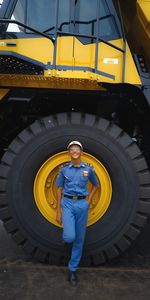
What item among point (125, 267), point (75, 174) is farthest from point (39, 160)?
point (125, 267)

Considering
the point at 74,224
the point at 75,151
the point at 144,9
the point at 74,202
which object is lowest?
the point at 74,224

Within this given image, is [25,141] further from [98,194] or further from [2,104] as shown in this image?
[98,194]

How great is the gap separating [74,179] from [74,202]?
0.21 m

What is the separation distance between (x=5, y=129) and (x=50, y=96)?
2.41 feet

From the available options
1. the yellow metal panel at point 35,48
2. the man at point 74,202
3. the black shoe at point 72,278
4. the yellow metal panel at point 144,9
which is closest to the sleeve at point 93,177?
the man at point 74,202

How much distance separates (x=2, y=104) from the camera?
3.98 metres

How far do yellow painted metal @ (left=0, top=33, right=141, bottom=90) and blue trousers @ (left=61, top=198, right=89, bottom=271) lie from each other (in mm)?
1184

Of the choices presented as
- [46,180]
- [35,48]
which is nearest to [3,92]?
[35,48]

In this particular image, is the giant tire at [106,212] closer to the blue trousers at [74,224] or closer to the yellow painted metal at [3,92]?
the blue trousers at [74,224]

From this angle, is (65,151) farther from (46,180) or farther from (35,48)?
(35,48)

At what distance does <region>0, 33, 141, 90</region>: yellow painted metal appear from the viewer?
349 cm

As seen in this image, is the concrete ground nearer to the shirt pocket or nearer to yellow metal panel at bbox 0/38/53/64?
the shirt pocket

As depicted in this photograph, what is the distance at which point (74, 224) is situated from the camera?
333 cm

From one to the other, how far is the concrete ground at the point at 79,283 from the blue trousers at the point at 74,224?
22 cm
